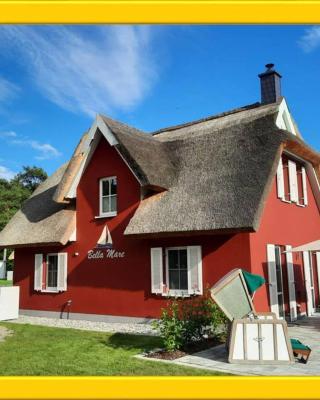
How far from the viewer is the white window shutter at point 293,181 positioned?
13656 mm

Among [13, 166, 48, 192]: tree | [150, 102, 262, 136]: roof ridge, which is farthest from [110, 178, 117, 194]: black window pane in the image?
[13, 166, 48, 192]: tree

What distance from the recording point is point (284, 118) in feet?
45.9

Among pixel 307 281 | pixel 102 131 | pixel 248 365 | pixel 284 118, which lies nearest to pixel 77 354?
pixel 248 365

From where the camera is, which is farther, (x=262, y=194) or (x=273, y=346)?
(x=262, y=194)

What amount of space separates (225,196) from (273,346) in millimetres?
4542

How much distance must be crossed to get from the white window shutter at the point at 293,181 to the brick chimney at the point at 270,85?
9.36 feet

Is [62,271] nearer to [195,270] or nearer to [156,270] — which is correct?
[156,270]

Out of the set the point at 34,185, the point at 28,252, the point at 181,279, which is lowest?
the point at 181,279

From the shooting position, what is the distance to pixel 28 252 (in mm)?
15812

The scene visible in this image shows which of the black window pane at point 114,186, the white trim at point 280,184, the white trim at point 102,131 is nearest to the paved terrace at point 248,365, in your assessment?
the white trim at point 280,184

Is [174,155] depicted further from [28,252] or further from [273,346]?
[273,346]

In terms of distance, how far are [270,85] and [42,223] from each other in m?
9.97

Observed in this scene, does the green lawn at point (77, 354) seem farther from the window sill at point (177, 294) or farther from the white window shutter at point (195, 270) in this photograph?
the white window shutter at point (195, 270)
